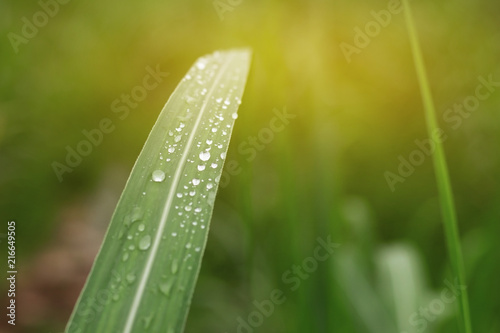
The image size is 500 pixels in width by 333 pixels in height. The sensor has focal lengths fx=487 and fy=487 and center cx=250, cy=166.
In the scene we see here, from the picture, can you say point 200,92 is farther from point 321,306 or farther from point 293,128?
point 293,128

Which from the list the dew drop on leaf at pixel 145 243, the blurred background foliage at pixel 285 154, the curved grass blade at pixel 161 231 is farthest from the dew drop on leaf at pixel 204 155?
the blurred background foliage at pixel 285 154

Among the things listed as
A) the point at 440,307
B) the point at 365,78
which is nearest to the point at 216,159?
the point at 440,307

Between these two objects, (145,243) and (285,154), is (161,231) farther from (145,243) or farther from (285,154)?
(285,154)

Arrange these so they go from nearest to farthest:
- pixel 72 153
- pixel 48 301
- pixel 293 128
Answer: pixel 48 301, pixel 72 153, pixel 293 128

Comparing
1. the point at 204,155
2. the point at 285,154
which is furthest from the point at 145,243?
the point at 285,154

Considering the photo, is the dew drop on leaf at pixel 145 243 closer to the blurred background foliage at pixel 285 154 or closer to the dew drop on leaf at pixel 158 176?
the dew drop on leaf at pixel 158 176

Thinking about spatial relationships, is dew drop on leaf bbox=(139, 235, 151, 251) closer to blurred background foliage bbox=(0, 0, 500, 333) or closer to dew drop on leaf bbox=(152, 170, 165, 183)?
dew drop on leaf bbox=(152, 170, 165, 183)

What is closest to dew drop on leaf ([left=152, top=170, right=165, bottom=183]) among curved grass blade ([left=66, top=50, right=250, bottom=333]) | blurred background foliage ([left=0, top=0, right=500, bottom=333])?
curved grass blade ([left=66, top=50, right=250, bottom=333])
